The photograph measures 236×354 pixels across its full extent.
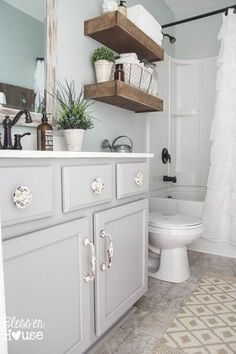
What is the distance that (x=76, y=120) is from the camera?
1299 millimetres

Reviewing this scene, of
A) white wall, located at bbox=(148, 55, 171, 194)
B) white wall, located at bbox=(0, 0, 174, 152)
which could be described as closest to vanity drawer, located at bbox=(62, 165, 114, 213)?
white wall, located at bbox=(0, 0, 174, 152)

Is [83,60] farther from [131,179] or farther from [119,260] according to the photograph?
[119,260]

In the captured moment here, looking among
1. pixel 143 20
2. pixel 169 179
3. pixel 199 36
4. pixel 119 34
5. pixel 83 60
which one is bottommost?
pixel 169 179

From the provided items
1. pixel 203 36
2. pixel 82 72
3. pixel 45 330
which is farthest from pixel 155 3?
pixel 45 330

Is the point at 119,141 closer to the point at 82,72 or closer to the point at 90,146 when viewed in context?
the point at 90,146

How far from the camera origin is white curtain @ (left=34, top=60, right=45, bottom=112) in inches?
49.2

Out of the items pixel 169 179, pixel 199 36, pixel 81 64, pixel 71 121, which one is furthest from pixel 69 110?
pixel 199 36

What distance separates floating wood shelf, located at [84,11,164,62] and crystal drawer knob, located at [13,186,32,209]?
3.74 feet

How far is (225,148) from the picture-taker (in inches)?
87.1

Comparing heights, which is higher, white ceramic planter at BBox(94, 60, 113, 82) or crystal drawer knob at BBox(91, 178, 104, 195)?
white ceramic planter at BBox(94, 60, 113, 82)

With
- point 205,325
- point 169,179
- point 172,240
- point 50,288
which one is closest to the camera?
point 50,288

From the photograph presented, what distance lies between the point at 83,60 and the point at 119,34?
27 cm

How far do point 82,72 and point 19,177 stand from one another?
3.31 feet

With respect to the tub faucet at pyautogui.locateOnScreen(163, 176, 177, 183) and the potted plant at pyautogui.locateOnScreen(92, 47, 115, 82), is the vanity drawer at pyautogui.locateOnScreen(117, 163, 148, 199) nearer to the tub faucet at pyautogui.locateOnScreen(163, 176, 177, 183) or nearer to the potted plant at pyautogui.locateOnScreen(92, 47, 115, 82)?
the potted plant at pyautogui.locateOnScreen(92, 47, 115, 82)
